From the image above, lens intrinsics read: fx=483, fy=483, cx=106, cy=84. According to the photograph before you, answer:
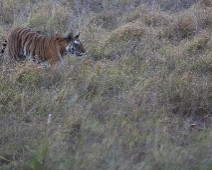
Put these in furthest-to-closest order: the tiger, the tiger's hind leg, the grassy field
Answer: the tiger
the tiger's hind leg
the grassy field

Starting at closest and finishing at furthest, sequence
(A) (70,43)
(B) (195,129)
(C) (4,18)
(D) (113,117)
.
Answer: (D) (113,117)
(B) (195,129)
(A) (70,43)
(C) (4,18)

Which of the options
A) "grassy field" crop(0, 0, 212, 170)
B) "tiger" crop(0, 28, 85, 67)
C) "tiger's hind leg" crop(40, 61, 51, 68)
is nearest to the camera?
"grassy field" crop(0, 0, 212, 170)

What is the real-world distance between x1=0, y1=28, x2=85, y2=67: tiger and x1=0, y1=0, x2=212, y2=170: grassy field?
0.17 meters

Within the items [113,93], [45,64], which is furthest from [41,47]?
[113,93]

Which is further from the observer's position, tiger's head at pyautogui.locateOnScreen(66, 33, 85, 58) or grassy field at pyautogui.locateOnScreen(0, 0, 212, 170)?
tiger's head at pyautogui.locateOnScreen(66, 33, 85, 58)

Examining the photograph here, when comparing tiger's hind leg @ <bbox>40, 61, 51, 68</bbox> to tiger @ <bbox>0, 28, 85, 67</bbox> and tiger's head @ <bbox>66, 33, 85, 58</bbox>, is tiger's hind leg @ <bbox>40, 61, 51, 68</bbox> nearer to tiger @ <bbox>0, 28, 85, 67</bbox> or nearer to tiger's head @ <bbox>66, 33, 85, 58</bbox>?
tiger @ <bbox>0, 28, 85, 67</bbox>

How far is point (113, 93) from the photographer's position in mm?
6309

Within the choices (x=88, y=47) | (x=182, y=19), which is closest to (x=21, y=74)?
(x=88, y=47)

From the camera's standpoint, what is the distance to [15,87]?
6.44m

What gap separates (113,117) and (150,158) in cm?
83

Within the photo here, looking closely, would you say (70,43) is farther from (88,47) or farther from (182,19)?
(182,19)

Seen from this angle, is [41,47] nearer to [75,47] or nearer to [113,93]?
[75,47]

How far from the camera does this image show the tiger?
756 cm

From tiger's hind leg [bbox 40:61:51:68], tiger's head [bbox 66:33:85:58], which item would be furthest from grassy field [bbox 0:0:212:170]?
tiger's hind leg [bbox 40:61:51:68]
